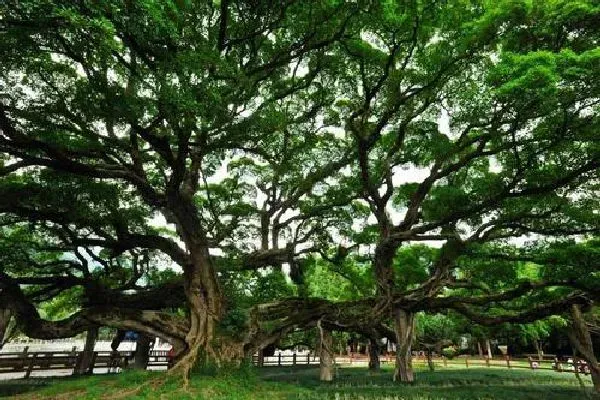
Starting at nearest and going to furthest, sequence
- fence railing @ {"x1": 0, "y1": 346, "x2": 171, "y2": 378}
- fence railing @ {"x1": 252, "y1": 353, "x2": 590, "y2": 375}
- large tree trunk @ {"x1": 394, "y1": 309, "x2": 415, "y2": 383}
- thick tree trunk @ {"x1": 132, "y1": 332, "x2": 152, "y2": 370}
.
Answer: large tree trunk @ {"x1": 394, "y1": 309, "x2": 415, "y2": 383}
fence railing @ {"x1": 0, "y1": 346, "x2": 171, "y2": 378}
thick tree trunk @ {"x1": 132, "y1": 332, "x2": 152, "y2": 370}
fence railing @ {"x1": 252, "y1": 353, "x2": 590, "y2": 375}

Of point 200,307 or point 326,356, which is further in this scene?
point 326,356

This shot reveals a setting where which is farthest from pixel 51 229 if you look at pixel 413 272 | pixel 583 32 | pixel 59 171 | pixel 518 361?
pixel 518 361

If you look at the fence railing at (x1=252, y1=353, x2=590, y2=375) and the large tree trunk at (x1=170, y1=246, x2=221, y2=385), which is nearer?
the large tree trunk at (x1=170, y1=246, x2=221, y2=385)

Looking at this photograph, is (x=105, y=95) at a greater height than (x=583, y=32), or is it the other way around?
(x=583, y=32)

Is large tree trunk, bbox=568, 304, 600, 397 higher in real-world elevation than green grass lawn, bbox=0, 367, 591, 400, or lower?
higher

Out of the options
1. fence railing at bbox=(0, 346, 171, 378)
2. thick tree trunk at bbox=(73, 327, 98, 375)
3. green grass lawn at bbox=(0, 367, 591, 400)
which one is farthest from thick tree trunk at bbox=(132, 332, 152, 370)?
green grass lawn at bbox=(0, 367, 591, 400)

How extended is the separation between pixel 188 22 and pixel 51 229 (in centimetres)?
946

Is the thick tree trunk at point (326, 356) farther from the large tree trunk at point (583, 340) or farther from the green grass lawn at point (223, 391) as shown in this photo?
the large tree trunk at point (583, 340)

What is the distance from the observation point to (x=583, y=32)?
369 inches

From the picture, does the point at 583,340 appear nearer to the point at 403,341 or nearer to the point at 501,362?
the point at 403,341

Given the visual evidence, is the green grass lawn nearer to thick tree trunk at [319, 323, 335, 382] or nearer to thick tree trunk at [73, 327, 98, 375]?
thick tree trunk at [319, 323, 335, 382]

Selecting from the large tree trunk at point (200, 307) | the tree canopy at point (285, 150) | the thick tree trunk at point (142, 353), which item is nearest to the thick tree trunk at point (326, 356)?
the tree canopy at point (285, 150)

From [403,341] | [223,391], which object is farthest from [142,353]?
[403,341]

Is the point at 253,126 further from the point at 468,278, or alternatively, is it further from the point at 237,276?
the point at 468,278
